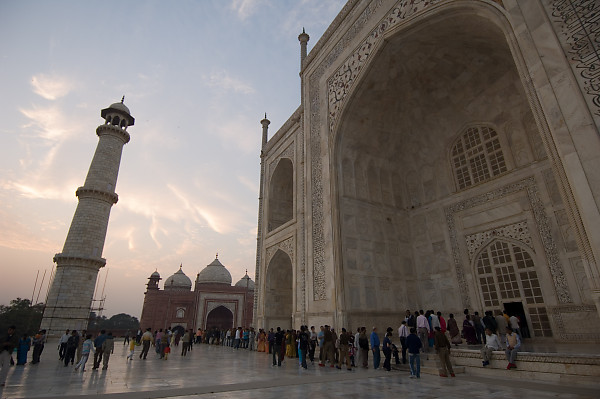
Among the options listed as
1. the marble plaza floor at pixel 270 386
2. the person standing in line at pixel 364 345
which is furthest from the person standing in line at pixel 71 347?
the person standing in line at pixel 364 345

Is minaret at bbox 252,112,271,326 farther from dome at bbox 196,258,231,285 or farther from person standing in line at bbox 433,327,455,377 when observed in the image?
dome at bbox 196,258,231,285

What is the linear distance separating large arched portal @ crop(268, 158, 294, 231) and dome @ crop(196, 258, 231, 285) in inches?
614

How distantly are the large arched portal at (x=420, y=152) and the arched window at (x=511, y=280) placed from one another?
2.72 feet

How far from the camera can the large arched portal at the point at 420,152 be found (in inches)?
364

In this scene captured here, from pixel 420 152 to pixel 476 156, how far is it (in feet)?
6.34

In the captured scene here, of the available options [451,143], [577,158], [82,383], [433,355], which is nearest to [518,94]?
[451,143]

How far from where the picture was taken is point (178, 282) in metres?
32.2

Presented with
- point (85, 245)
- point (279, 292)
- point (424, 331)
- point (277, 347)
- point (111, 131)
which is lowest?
point (277, 347)

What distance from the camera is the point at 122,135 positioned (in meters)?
19.8

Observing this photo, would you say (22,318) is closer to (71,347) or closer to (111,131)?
(111,131)

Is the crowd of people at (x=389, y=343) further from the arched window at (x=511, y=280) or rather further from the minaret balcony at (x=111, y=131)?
the minaret balcony at (x=111, y=131)

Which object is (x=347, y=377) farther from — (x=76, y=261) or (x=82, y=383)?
(x=76, y=261)

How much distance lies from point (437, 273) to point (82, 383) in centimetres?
942

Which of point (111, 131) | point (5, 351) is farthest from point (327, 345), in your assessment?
point (111, 131)
